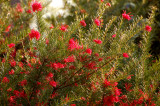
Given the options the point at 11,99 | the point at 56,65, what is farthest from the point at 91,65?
the point at 11,99

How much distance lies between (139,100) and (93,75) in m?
0.22

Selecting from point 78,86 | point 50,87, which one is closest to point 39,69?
point 50,87

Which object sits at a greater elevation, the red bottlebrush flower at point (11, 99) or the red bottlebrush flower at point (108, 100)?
the red bottlebrush flower at point (11, 99)

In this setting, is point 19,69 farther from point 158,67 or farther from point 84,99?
point 158,67

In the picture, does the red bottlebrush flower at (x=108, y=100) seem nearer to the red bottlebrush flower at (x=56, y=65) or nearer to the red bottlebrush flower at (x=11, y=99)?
the red bottlebrush flower at (x=56, y=65)

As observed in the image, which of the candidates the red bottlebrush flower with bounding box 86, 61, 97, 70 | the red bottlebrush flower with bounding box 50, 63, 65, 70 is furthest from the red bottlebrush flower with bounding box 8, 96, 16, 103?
the red bottlebrush flower with bounding box 86, 61, 97, 70

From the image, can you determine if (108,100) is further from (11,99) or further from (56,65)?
(11,99)

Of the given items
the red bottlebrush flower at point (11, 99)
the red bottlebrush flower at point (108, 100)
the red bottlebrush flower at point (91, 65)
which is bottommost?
the red bottlebrush flower at point (108, 100)

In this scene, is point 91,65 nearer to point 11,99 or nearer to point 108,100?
point 108,100

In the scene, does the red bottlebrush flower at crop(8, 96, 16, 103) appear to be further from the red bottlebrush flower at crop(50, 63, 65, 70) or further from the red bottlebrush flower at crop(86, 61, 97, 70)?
the red bottlebrush flower at crop(86, 61, 97, 70)

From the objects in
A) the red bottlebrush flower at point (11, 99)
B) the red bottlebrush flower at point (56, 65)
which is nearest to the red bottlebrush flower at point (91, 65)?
the red bottlebrush flower at point (56, 65)

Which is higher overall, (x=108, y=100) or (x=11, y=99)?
(x=11, y=99)

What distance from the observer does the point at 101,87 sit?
0.66m

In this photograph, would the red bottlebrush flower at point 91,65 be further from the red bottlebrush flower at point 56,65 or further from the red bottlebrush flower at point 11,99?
the red bottlebrush flower at point 11,99
